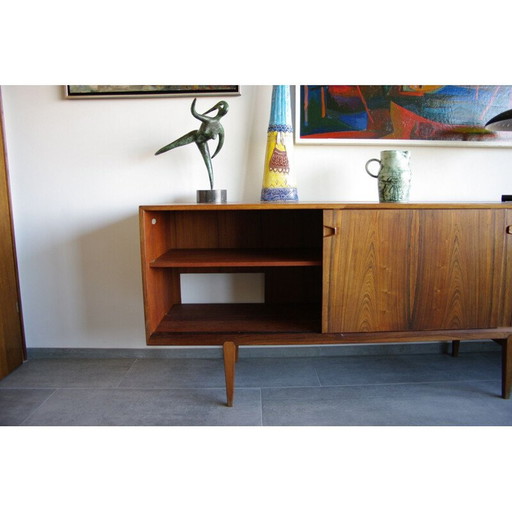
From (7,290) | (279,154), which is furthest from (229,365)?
(7,290)

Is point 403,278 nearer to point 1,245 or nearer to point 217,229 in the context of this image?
point 217,229

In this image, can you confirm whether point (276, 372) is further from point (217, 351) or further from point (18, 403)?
point (18, 403)

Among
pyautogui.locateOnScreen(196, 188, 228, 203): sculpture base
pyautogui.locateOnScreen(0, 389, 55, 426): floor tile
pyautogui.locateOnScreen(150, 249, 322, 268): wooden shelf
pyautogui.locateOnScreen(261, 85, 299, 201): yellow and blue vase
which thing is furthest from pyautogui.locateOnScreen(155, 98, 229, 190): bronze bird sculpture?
pyautogui.locateOnScreen(0, 389, 55, 426): floor tile

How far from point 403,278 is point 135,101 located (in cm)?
138

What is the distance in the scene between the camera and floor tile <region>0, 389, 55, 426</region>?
132 centimetres

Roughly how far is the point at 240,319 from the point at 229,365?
7.7 inches

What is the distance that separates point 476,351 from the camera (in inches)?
72.7

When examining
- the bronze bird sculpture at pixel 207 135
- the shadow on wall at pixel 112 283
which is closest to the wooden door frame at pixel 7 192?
the shadow on wall at pixel 112 283

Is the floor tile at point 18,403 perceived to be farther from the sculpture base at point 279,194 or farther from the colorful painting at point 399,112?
the colorful painting at point 399,112

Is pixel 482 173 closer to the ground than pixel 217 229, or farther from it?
farther from it

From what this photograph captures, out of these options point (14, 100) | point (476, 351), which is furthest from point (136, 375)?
point (476, 351)

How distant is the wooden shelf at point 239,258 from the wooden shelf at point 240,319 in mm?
244

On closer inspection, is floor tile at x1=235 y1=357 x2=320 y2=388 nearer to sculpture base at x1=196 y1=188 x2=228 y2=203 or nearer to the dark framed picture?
sculpture base at x1=196 y1=188 x2=228 y2=203

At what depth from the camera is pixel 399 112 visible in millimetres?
1644
